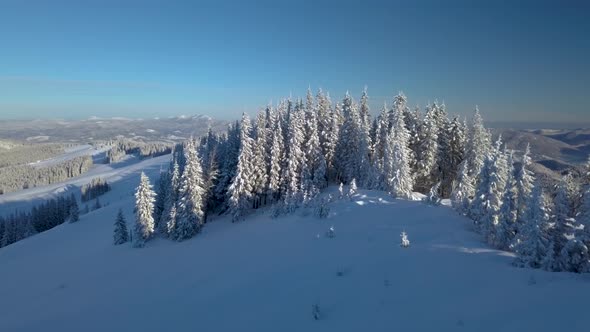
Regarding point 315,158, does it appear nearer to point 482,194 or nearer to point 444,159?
point 444,159

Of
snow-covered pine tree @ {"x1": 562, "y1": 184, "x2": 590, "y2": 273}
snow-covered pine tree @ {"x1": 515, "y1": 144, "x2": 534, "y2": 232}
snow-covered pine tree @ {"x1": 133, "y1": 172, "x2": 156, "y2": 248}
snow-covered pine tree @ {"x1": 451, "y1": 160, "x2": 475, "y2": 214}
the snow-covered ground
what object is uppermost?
snow-covered pine tree @ {"x1": 515, "y1": 144, "x2": 534, "y2": 232}

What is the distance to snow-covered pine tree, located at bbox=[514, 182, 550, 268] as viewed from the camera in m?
15.3

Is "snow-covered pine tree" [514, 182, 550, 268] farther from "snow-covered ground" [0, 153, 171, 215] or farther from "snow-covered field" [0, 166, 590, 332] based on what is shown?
"snow-covered ground" [0, 153, 171, 215]

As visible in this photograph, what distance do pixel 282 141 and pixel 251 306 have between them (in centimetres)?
2998

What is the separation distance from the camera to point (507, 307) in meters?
11.6

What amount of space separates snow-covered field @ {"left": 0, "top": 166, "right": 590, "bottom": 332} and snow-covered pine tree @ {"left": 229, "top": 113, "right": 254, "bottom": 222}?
184 inches

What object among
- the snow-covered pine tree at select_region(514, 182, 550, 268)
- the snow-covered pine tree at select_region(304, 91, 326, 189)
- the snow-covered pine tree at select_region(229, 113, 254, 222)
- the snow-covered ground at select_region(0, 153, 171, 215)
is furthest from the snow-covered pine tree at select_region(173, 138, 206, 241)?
the snow-covered ground at select_region(0, 153, 171, 215)

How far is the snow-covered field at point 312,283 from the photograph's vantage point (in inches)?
483

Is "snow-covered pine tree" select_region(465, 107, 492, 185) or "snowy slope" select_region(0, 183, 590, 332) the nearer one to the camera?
"snowy slope" select_region(0, 183, 590, 332)

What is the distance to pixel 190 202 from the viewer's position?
39281 mm

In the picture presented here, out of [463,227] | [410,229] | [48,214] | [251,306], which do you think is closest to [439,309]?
[251,306]

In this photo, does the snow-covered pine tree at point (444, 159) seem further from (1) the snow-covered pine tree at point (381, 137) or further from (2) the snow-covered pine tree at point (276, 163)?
(2) the snow-covered pine tree at point (276, 163)

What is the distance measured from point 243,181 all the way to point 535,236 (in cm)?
3170

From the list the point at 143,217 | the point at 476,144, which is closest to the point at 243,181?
the point at 143,217
